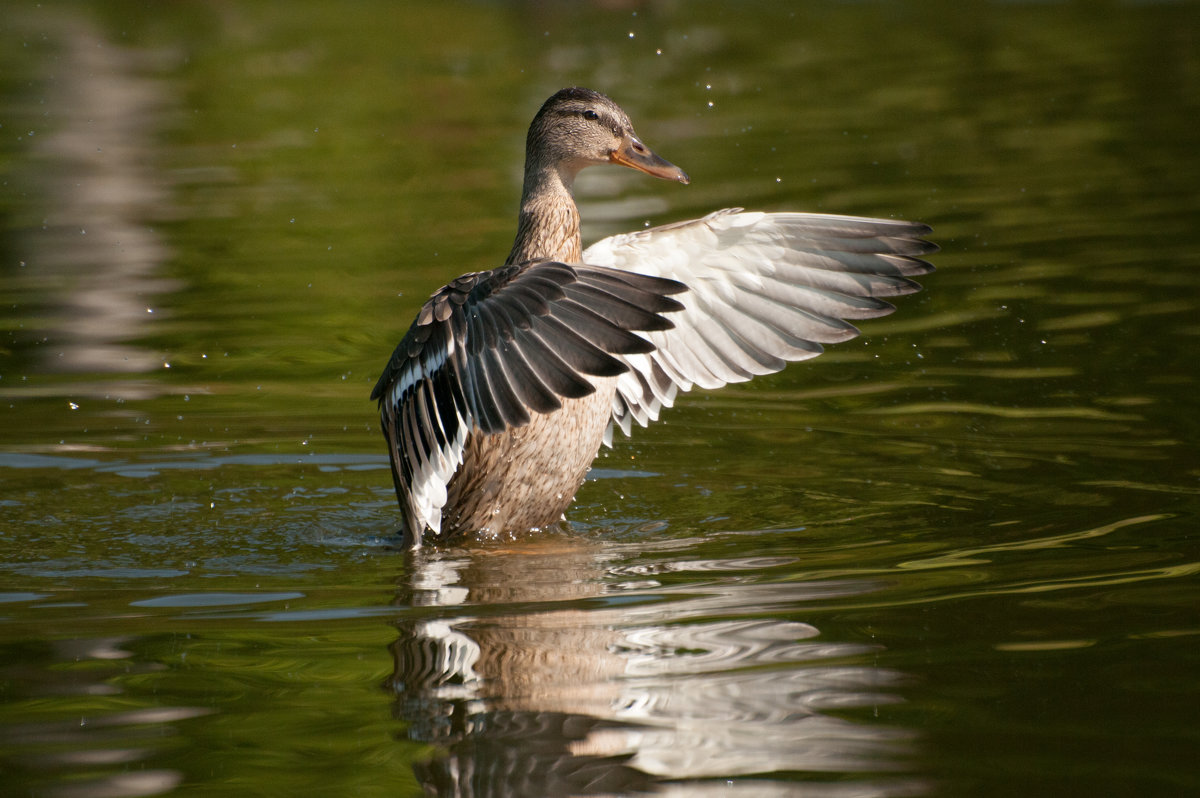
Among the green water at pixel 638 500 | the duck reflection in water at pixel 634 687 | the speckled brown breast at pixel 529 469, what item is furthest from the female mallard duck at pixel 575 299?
the duck reflection in water at pixel 634 687

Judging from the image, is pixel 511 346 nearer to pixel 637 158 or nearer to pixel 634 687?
pixel 634 687

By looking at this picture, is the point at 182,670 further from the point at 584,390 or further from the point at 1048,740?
the point at 1048,740

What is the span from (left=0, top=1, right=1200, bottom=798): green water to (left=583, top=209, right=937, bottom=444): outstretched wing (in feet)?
1.89

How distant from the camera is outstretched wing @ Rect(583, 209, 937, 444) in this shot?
7352 millimetres

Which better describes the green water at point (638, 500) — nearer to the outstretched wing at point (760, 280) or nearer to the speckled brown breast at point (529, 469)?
the speckled brown breast at point (529, 469)

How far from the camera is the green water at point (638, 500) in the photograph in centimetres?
429

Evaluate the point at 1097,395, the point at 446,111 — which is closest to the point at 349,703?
the point at 1097,395

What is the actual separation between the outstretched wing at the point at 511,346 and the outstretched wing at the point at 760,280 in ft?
4.28

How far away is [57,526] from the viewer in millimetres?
7117

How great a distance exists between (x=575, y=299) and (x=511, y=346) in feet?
0.94

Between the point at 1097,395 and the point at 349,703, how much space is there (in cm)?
491

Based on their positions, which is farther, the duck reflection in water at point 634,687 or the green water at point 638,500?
the green water at point 638,500

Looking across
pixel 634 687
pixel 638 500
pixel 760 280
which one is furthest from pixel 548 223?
pixel 634 687

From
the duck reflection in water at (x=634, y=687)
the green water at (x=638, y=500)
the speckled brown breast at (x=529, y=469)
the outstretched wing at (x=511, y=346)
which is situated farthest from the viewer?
the speckled brown breast at (x=529, y=469)
